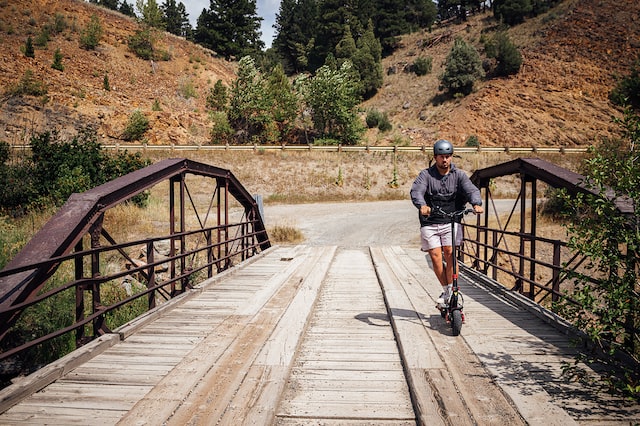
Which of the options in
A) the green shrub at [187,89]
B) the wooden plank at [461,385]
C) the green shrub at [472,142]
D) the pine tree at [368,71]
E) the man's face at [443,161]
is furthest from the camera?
the pine tree at [368,71]

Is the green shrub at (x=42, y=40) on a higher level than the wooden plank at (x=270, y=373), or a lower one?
higher

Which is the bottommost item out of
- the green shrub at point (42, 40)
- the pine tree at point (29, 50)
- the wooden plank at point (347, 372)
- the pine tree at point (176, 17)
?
the wooden plank at point (347, 372)

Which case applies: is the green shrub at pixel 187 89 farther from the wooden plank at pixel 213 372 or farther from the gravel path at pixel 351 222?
the wooden plank at pixel 213 372

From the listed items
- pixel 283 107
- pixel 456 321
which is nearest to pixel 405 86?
pixel 283 107

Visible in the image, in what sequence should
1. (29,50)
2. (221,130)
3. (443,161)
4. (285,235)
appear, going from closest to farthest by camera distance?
(443,161) → (285,235) → (221,130) → (29,50)

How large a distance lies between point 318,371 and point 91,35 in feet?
199

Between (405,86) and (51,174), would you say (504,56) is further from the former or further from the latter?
(51,174)

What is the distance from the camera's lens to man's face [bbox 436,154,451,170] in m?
5.22

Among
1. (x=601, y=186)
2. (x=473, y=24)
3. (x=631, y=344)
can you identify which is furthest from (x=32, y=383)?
(x=473, y=24)

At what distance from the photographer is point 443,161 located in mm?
5250

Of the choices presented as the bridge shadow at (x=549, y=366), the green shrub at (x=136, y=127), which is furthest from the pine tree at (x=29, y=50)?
the bridge shadow at (x=549, y=366)

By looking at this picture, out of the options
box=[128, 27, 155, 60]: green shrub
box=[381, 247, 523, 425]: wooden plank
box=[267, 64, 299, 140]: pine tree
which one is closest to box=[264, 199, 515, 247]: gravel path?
box=[381, 247, 523, 425]: wooden plank

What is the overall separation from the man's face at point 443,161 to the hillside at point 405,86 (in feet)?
133

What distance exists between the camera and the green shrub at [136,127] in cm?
4062
